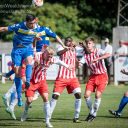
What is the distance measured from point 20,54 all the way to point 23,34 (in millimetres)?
607

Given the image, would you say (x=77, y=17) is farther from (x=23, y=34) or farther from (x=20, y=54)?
(x=23, y=34)

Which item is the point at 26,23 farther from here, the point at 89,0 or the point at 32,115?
the point at 89,0

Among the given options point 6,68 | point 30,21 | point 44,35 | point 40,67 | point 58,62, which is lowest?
point 6,68

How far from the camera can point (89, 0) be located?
55.4 meters

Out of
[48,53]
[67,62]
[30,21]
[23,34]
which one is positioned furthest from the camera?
[23,34]

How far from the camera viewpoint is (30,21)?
1944 centimetres

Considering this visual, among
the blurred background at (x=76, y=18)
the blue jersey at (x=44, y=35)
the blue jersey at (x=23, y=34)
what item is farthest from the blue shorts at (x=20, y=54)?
the blurred background at (x=76, y=18)

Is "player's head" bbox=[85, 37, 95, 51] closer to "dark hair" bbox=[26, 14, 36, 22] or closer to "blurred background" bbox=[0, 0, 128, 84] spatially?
"dark hair" bbox=[26, 14, 36, 22]

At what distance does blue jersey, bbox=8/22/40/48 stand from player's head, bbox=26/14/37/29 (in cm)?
30

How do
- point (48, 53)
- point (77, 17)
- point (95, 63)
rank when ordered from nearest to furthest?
point (48, 53) → point (95, 63) → point (77, 17)

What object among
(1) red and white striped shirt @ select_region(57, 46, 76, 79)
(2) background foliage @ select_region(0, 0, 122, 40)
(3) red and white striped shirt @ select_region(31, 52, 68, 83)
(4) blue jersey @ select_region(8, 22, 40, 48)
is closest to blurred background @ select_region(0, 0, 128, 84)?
(2) background foliage @ select_region(0, 0, 122, 40)

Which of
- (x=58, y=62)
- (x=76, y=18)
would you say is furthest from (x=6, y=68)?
(x=76, y=18)

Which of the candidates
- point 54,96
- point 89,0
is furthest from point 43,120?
point 89,0

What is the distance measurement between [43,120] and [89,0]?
36.0m
